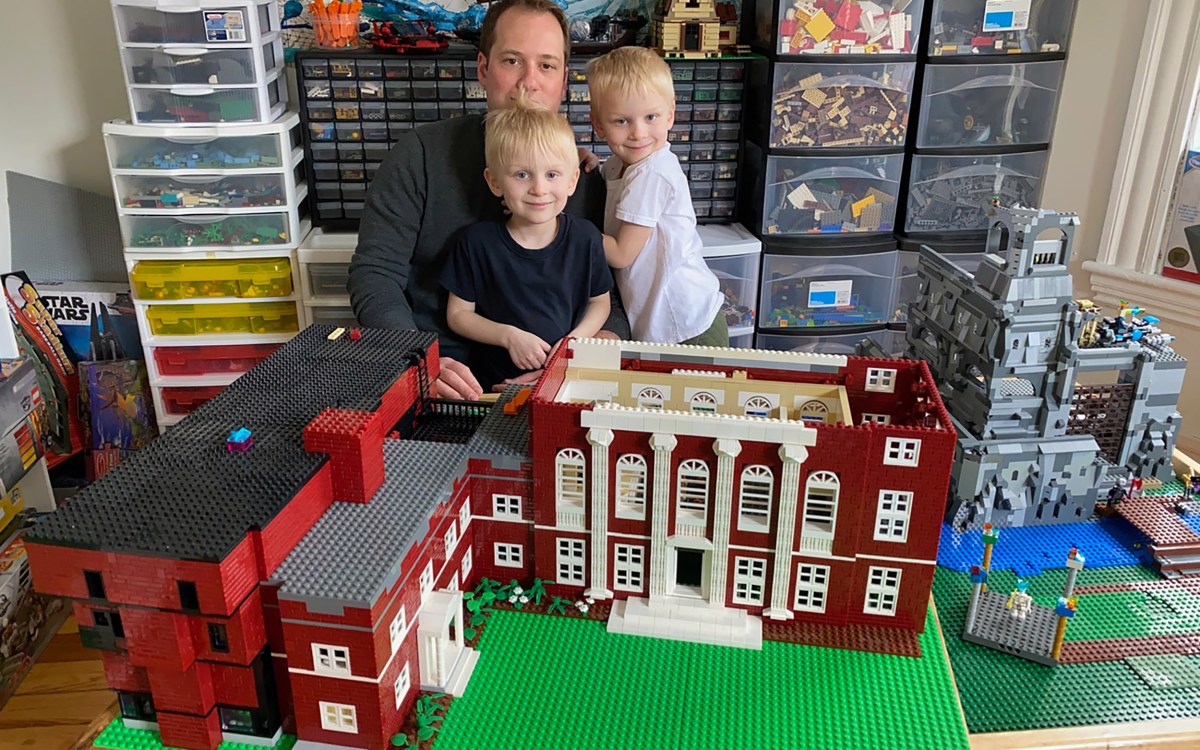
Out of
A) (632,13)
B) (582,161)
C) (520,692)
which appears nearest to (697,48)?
(632,13)

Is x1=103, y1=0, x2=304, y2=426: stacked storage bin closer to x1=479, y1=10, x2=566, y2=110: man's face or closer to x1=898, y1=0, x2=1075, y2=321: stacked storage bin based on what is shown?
x1=479, y1=10, x2=566, y2=110: man's face

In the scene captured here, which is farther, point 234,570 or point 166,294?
point 166,294

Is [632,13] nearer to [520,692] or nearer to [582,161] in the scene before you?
[582,161]

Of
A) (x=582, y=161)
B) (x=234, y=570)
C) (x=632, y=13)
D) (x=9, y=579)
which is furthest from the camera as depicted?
(x=632, y=13)

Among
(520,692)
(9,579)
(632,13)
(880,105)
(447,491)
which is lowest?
(9,579)

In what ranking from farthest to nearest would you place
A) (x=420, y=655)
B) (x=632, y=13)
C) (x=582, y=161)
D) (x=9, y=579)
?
1. (x=632, y=13)
2. (x=582, y=161)
3. (x=9, y=579)
4. (x=420, y=655)

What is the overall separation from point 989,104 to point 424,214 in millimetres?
1516

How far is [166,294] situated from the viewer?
2.36m

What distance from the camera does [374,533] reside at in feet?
3.41

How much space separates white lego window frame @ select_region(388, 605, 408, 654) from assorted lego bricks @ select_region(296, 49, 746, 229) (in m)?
1.61

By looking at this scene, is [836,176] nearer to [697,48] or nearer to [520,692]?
[697,48]

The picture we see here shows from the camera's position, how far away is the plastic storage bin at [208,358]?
2.46m

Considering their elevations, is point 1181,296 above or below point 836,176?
below

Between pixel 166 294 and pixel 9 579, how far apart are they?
2.97ft
